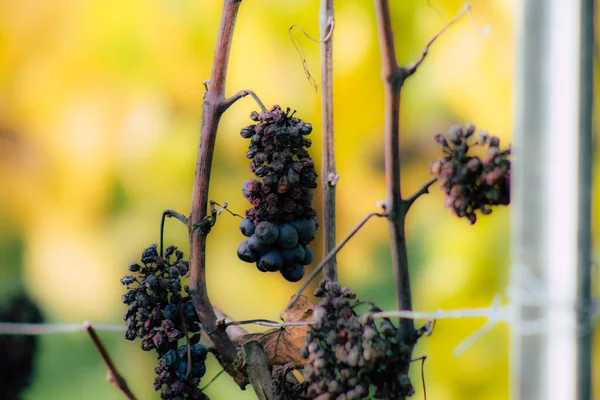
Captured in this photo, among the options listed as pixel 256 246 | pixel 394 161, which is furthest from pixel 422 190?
pixel 256 246

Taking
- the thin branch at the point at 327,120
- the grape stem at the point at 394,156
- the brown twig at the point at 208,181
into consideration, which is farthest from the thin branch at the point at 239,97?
the grape stem at the point at 394,156

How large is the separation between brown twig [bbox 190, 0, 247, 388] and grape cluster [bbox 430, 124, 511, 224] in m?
0.42

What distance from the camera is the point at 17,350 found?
161 centimetres

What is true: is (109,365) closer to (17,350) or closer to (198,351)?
(198,351)

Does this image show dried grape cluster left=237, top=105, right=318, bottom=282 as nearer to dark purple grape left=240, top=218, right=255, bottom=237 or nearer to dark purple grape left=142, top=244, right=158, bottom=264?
dark purple grape left=240, top=218, right=255, bottom=237

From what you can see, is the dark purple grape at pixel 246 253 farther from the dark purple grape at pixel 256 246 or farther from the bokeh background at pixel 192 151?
the bokeh background at pixel 192 151

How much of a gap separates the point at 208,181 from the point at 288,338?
1.06ft

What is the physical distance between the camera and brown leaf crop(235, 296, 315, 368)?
128 cm

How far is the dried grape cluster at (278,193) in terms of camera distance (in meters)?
1.19

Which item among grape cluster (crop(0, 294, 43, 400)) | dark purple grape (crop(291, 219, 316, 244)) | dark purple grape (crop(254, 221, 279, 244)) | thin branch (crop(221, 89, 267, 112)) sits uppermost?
thin branch (crop(221, 89, 267, 112))

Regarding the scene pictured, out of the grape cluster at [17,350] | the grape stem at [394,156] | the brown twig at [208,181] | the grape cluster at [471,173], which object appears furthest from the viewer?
the grape cluster at [17,350]

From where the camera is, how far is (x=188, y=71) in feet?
4.91

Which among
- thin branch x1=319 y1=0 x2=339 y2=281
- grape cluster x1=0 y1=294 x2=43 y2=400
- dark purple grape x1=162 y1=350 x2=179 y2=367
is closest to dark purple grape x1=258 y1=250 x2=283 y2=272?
thin branch x1=319 y1=0 x2=339 y2=281

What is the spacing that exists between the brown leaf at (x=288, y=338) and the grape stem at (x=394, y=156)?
0.60 ft
